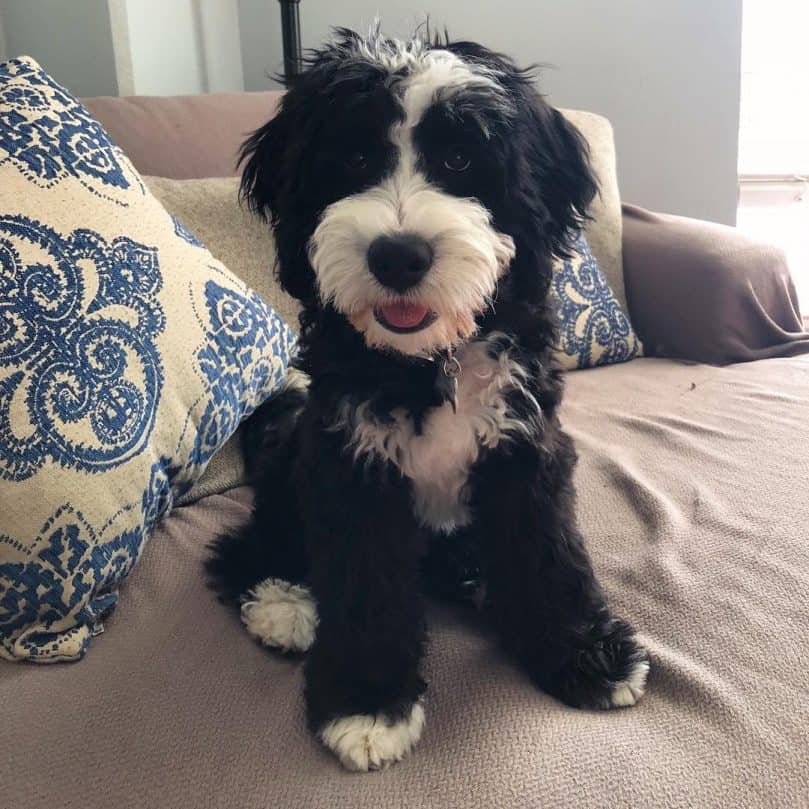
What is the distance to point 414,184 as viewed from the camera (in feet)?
2.97

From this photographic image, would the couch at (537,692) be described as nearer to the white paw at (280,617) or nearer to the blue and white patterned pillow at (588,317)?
the white paw at (280,617)

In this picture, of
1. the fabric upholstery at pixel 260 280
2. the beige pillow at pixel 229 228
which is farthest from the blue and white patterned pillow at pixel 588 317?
the beige pillow at pixel 229 228

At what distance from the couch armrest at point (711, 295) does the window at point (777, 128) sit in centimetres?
79

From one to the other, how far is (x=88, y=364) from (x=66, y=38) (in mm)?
1360

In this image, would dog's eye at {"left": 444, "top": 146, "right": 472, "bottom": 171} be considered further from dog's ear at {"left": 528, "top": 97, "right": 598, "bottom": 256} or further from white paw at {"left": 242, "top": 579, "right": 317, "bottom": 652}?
white paw at {"left": 242, "top": 579, "right": 317, "bottom": 652}

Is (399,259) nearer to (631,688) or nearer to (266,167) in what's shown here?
(266,167)

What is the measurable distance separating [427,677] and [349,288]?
0.51 meters

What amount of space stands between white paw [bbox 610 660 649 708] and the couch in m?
0.01

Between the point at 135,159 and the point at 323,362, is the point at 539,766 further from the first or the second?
the point at 135,159

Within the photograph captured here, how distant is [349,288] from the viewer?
0.88 metres

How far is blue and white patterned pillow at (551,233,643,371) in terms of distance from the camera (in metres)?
1.91

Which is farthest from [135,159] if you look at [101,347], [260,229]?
[101,347]

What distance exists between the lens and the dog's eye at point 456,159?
3.04ft

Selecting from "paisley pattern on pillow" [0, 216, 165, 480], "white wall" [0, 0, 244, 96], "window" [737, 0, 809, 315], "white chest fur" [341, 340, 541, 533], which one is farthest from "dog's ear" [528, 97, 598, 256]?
"window" [737, 0, 809, 315]
